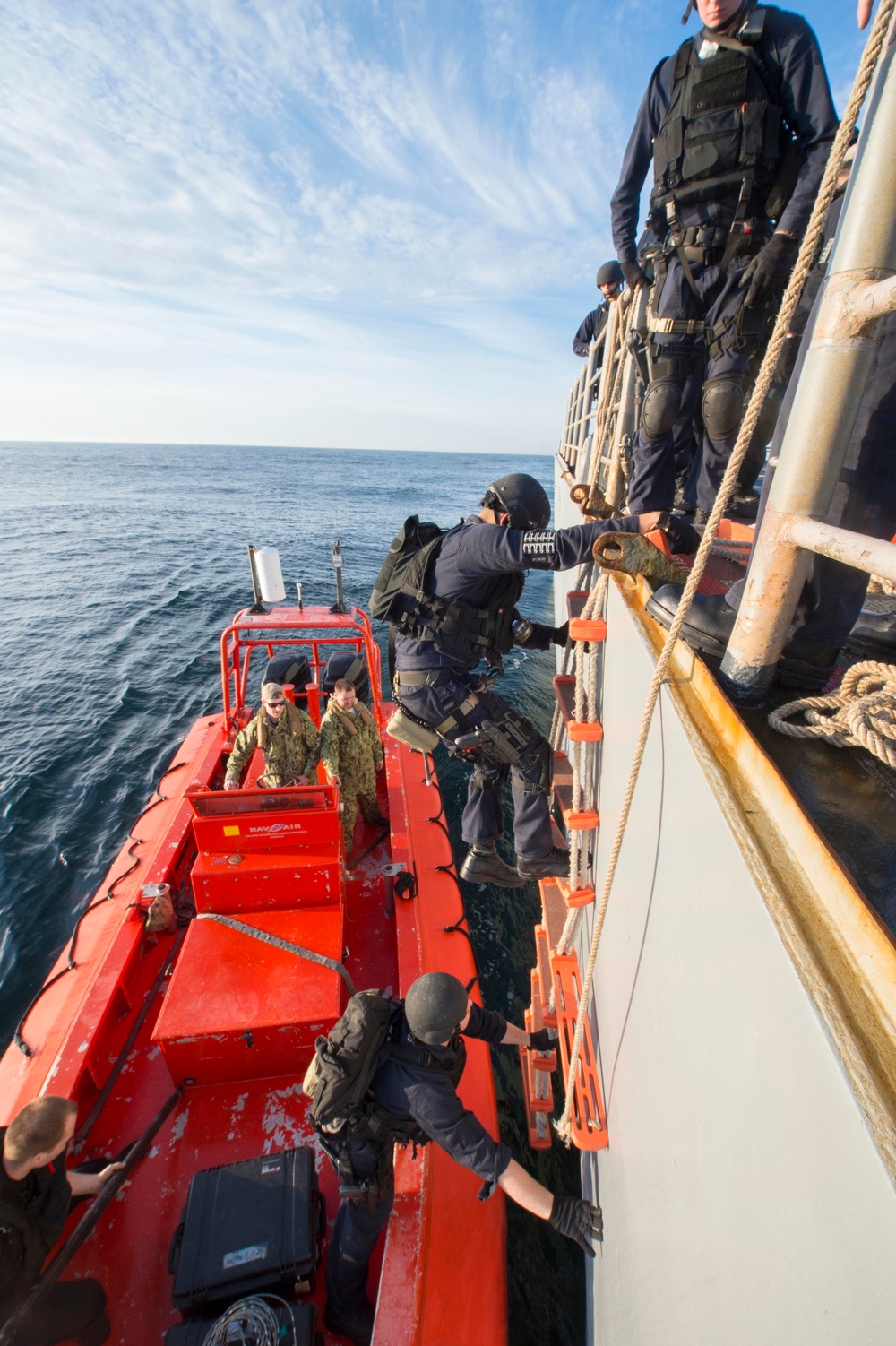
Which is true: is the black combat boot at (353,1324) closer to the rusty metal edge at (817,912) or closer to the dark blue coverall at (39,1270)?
the dark blue coverall at (39,1270)

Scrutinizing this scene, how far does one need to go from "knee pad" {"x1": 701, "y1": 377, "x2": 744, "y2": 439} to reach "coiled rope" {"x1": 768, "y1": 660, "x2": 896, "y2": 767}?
8.53ft

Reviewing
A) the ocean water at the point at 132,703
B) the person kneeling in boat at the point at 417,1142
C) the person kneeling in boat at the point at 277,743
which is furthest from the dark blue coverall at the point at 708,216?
the ocean water at the point at 132,703

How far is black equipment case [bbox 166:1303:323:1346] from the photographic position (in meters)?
2.46

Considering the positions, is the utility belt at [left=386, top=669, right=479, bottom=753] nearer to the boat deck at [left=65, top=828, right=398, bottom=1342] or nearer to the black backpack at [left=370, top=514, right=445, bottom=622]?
the black backpack at [left=370, top=514, right=445, bottom=622]

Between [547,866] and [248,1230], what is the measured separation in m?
2.59

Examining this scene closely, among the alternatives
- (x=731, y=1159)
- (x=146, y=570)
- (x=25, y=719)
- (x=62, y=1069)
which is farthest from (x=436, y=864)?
(x=146, y=570)

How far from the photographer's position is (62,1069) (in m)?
3.46

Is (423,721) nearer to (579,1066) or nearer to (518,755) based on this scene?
(518,755)

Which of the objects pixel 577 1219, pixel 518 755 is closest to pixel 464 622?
pixel 518 755

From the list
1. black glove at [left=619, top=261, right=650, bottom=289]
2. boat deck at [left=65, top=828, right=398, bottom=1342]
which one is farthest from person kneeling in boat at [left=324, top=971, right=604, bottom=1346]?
black glove at [left=619, top=261, right=650, bottom=289]

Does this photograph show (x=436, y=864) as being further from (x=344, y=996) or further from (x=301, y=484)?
(x=301, y=484)

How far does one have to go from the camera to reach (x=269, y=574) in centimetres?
680

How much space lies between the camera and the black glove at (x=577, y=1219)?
2465 mm

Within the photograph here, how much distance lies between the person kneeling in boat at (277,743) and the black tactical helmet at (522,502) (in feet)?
10.2
